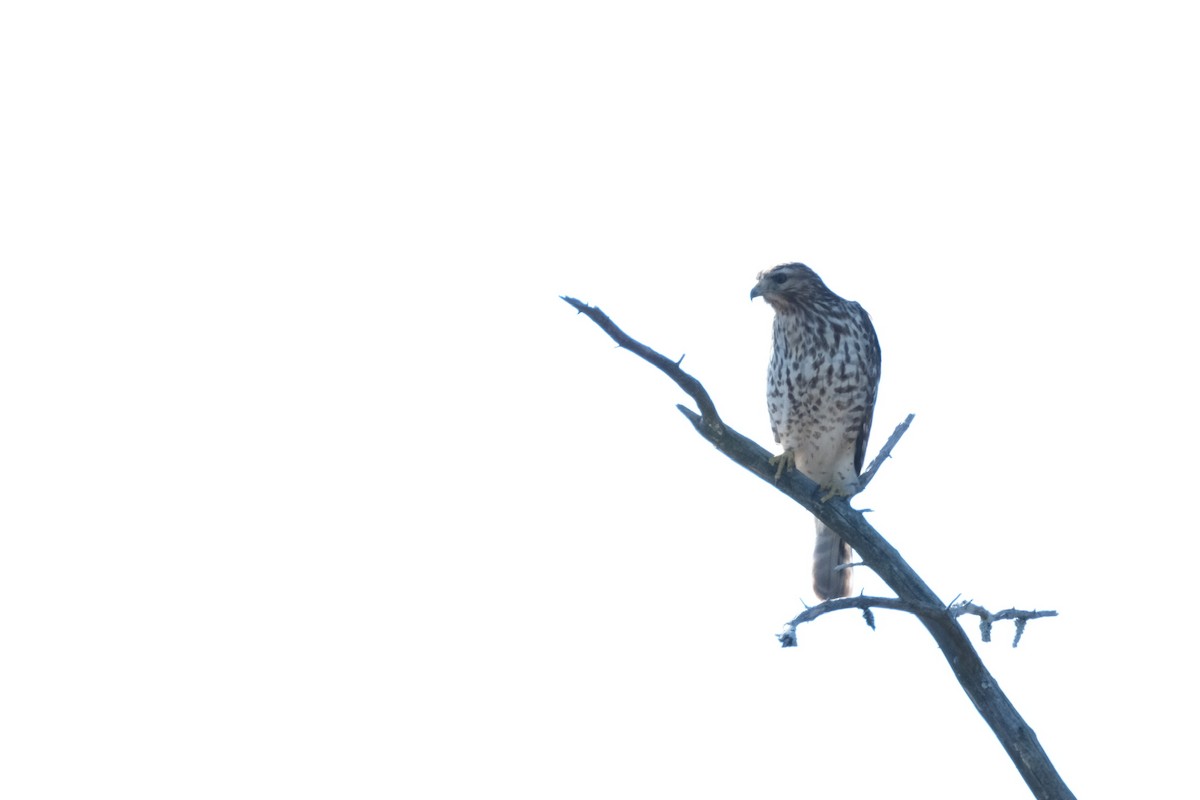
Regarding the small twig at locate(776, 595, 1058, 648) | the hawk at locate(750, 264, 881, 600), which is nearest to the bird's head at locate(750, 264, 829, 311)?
the hawk at locate(750, 264, 881, 600)

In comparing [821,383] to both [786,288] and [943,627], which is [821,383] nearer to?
[786,288]

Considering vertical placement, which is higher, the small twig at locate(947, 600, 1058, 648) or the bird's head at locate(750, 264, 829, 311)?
the bird's head at locate(750, 264, 829, 311)

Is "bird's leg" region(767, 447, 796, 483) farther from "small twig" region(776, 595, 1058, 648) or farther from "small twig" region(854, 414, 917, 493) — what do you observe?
"small twig" region(776, 595, 1058, 648)

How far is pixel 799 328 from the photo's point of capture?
40.0ft

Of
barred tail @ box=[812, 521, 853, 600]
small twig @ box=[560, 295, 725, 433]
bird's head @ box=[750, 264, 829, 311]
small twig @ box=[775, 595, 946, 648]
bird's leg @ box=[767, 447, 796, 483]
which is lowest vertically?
small twig @ box=[775, 595, 946, 648]

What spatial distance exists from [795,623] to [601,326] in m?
1.68

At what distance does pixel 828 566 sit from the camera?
12422mm

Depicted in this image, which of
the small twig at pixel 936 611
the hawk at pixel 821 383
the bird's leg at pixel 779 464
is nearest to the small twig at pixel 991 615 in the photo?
the small twig at pixel 936 611

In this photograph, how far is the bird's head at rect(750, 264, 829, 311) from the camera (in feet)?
40.4

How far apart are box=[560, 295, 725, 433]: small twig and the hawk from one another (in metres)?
2.97

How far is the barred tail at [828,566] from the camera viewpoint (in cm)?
1236

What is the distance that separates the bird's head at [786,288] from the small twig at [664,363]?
11.0 ft

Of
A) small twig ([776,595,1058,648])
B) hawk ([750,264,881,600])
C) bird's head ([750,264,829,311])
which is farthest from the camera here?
bird's head ([750,264,829,311])

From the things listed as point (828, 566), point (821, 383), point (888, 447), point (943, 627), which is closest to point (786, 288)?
point (821, 383)
